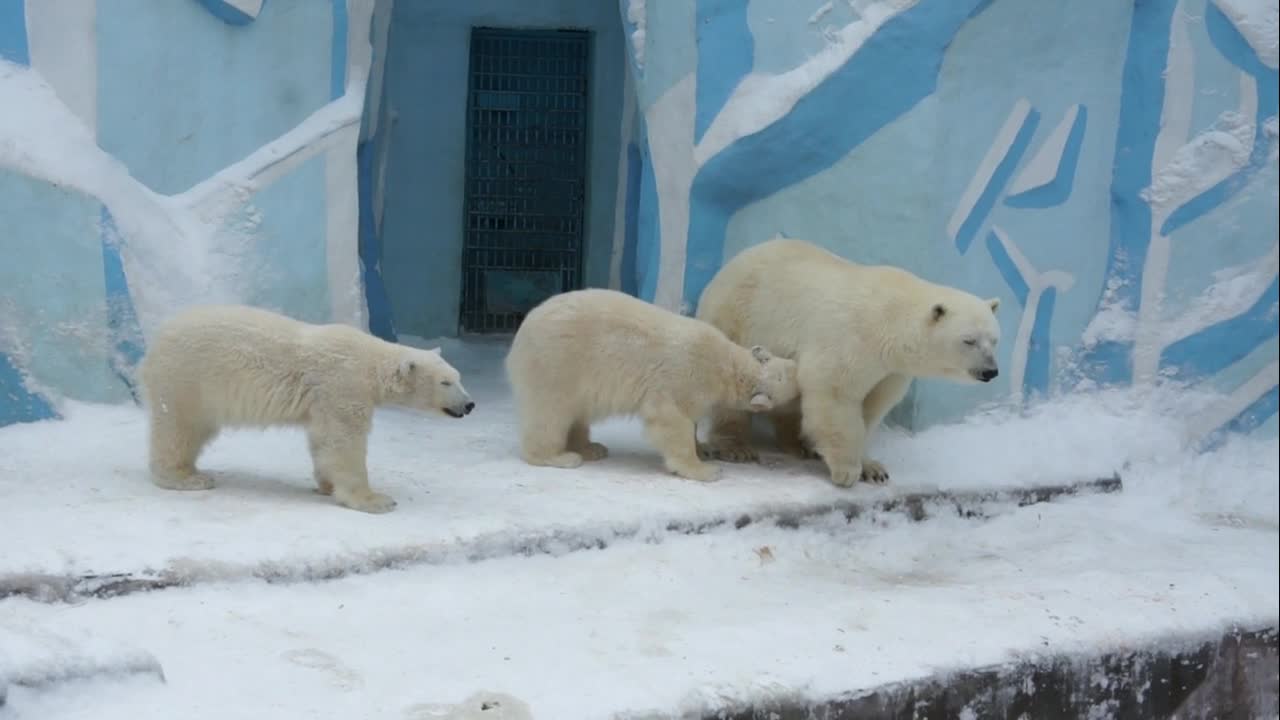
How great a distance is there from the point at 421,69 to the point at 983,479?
16.1 ft

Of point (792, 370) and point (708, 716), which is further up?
point (792, 370)

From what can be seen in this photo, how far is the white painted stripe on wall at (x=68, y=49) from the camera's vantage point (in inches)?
209

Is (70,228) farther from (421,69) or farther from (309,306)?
(421,69)

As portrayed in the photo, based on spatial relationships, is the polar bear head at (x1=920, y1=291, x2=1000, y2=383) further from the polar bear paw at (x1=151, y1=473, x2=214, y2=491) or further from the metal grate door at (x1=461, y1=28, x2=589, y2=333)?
the metal grate door at (x1=461, y1=28, x2=589, y2=333)

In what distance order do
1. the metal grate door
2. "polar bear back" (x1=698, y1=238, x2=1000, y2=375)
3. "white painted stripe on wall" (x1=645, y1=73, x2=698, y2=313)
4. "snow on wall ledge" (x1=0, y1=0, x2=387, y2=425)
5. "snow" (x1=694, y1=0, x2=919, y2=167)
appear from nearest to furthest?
"polar bear back" (x1=698, y1=238, x2=1000, y2=375)
"snow on wall ledge" (x1=0, y1=0, x2=387, y2=425)
"snow" (x1=694, y1=0, x2=919, y2=167)
"white painted stripe on wall" (x1=645, y1=73, x2=698, y2=313)
the metal grate door

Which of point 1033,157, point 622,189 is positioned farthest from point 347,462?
point 622,189

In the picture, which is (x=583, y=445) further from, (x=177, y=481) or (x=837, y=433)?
(x=177, y=481)

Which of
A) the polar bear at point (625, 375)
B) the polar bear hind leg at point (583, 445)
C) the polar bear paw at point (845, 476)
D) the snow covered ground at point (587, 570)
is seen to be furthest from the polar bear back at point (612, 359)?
the polar bear paw at point (845, 476)

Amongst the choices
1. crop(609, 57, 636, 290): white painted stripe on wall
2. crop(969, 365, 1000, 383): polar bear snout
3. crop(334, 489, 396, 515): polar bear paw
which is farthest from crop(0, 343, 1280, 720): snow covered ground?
crop(609, 57, 636, 290): white painted stripe on wall

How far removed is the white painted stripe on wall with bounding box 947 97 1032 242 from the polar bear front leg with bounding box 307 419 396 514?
2605 millimetres

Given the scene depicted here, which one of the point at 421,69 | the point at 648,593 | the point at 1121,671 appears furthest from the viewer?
the point at 421,69

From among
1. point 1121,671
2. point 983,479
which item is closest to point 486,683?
point 1121,671

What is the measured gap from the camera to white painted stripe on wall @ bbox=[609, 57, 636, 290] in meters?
8.39

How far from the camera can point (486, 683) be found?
3.29 meters
